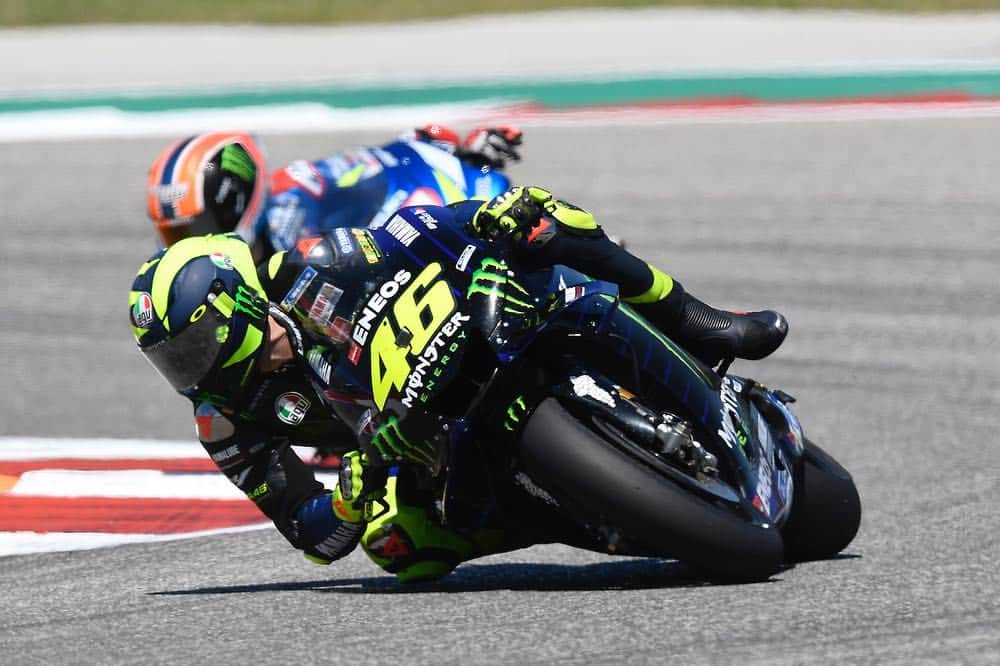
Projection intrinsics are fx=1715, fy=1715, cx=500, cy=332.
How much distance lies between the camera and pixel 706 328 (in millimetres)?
5035

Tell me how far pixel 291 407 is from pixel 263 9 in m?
17.3

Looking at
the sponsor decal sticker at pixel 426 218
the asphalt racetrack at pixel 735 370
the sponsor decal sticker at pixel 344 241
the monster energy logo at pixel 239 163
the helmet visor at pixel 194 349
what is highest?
the sponsor decal sticker at pixel 426 218

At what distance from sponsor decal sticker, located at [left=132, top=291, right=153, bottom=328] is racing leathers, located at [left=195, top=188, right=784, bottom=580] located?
378 mm

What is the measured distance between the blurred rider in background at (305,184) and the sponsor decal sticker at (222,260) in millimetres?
2212

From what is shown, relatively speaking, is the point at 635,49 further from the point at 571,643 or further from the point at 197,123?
the point at 571,643

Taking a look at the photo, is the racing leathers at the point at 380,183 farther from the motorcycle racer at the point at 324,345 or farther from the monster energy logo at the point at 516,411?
the monster energy logo at the point at 516,411

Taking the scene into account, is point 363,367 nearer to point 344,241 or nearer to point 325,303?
point 325,303

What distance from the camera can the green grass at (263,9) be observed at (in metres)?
21.4

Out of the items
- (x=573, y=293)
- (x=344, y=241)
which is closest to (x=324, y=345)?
(x=344, y=241)

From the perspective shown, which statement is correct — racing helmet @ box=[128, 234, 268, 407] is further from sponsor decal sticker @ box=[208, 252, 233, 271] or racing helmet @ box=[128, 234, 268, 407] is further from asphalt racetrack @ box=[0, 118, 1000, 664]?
asphalt racetrack @ box=[0, 118, 1000, 664]

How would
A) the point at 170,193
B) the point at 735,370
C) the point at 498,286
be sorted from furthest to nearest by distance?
the point at 735,370 → the point at 170,193 → the point at 498,286

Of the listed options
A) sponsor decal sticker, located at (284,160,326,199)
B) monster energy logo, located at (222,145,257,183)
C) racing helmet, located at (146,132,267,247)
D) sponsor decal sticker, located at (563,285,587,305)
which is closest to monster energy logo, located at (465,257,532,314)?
sponsor decal sticker, located at (563,285,587,305)

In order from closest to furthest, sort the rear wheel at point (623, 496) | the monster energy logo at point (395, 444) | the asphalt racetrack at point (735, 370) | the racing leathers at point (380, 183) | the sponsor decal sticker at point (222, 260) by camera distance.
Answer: the asphalt racetrack at point (735, 370)
the rear wheel at point (623, 496)
the monster energy logo at point (395, 444)
the sponsor decal sticker at point (222, 260)
the racing leathers at point (380, 183)

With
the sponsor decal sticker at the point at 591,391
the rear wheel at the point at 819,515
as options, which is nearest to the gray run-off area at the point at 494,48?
the rear wheel at the point at 819,515
